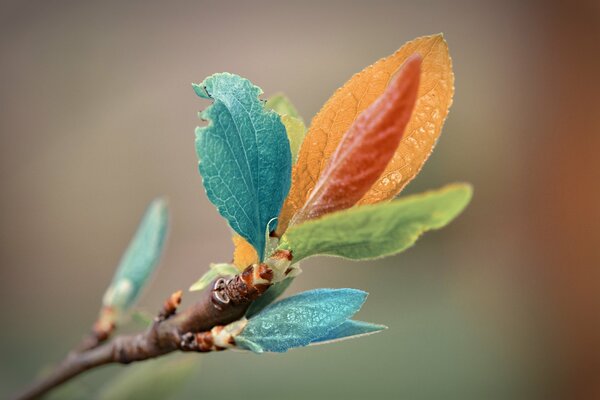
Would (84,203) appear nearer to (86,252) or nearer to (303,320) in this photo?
(86,252)

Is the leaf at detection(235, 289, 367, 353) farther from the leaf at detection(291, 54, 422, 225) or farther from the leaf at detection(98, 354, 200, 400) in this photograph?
the leaf at detection(98, 354, 200, 400)

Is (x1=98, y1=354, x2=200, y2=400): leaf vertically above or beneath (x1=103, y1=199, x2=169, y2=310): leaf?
beneath

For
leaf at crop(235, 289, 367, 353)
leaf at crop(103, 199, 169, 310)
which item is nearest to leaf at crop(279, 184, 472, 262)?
leaf at crop(235, 289, 367, 353)

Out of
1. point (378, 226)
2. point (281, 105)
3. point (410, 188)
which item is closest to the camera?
point (378, 226)

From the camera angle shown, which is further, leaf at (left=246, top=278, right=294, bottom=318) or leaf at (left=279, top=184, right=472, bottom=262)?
leaf at (left=246, top=278, right=294, bottom=318)

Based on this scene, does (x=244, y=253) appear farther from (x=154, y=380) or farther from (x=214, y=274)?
(x=154, y=380)

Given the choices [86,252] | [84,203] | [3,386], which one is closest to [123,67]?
[84,203]

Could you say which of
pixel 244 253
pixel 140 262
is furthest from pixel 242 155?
pixel 140 262

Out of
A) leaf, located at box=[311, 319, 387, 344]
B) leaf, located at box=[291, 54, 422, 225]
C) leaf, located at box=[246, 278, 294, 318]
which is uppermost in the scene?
leaf, located at box=[291, 54, 422, 225]
